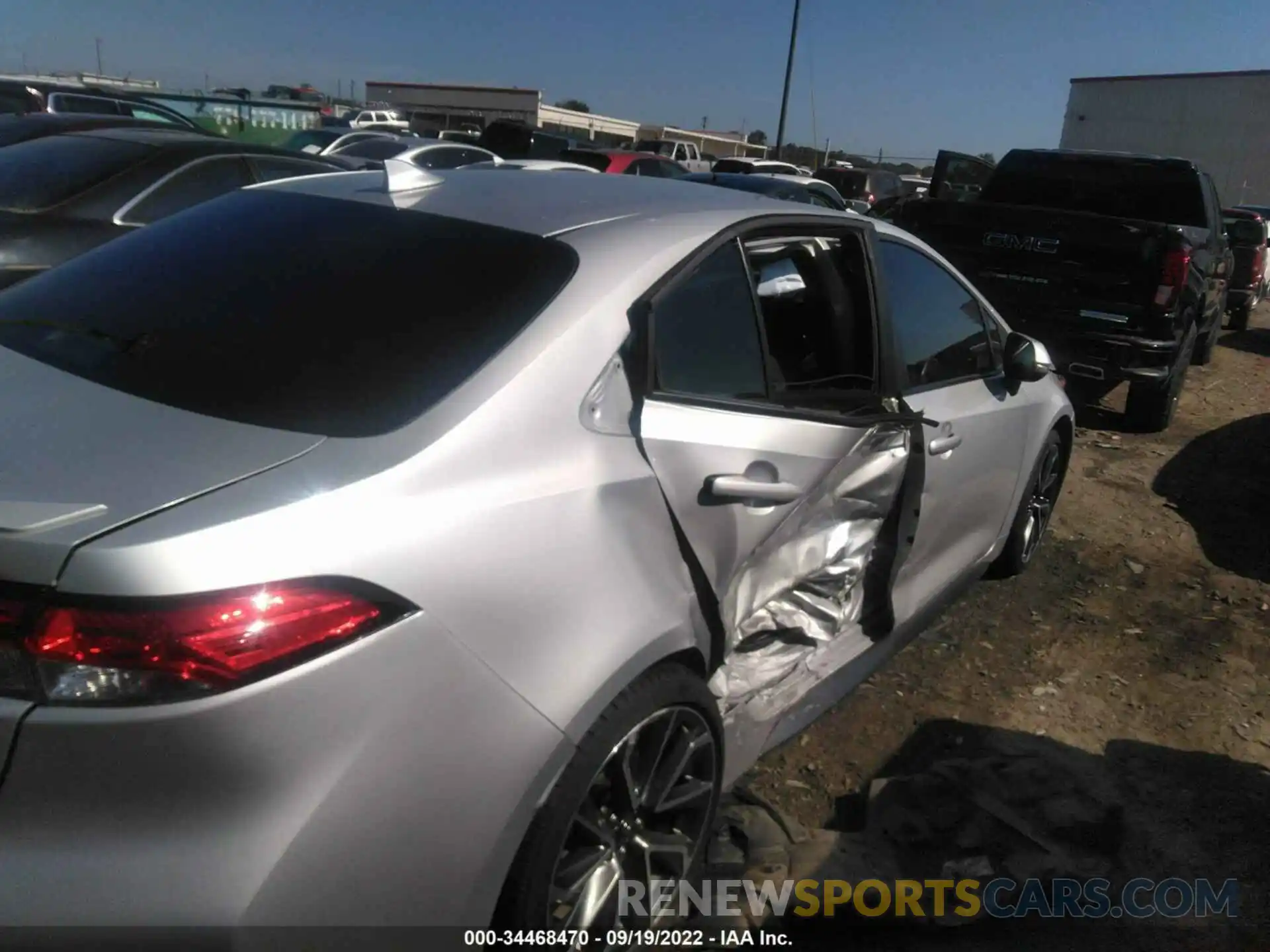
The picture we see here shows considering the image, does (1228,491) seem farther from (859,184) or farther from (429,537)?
(859,184)

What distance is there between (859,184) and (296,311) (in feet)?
72.0

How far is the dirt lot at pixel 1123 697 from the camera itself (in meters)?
2.93

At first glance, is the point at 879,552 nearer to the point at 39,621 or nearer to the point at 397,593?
the point at 397,593

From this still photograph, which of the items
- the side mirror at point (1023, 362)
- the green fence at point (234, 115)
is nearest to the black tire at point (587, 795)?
the side mirror at point (1023, 362)

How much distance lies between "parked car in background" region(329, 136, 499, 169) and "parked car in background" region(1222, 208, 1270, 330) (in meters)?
9.83

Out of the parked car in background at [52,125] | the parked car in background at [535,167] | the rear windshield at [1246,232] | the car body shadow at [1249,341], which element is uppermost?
the parked car in background at [535,167]

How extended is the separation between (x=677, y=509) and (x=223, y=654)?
1028 mm

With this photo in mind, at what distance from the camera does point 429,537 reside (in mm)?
1751

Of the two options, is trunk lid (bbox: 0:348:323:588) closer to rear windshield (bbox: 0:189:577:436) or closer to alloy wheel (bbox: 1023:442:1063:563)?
rear windshield (bbox: 0:189:577:436)

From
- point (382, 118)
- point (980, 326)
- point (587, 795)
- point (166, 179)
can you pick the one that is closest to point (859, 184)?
point (166, 179)

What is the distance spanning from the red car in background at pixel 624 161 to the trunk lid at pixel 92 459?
14282 millimetres

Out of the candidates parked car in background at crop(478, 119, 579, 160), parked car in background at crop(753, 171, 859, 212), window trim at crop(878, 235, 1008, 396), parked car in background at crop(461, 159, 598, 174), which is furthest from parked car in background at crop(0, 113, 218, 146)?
parked car in background at crop(478, 119, 579, 160)

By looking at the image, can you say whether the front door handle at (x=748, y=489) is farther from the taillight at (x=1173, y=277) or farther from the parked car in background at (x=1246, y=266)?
the parked car in background at (x=1246, y=266)

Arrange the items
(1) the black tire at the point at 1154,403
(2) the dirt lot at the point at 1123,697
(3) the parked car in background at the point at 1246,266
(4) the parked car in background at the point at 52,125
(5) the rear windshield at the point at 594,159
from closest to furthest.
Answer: (2) the dirt lot at the point at 1123,697 → (1) the black tire at the point at 1154,403 → (4) the parked car in background at the point at 52,125 → (3) the parked car in background at the point at 1246,266 → (5) the rear windshield at the point at 594,159
